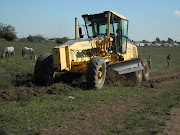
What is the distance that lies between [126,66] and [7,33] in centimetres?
3599

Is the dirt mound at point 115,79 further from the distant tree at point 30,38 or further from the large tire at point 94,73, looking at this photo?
the distant tree at point 30,38

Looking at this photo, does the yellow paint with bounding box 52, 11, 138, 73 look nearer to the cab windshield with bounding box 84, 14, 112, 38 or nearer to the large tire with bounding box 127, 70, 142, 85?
the cab windshield with bounding box 84, 14, 112, 38

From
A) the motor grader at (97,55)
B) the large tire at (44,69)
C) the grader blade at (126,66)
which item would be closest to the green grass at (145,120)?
the motor grader at (97,55)

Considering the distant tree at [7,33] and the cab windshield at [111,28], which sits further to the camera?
the distant tree at [7,33]

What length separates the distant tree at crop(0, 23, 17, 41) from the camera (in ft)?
143

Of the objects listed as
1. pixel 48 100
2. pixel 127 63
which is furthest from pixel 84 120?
pixel 127 63

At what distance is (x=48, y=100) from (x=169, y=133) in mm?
3795

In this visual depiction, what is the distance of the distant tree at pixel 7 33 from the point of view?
43.7m

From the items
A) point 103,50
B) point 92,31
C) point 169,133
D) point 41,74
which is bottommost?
point 169,133

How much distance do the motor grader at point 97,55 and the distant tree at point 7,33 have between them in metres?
33.8

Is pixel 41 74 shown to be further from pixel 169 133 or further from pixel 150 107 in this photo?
pixel 169 133

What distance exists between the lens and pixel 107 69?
449 inches

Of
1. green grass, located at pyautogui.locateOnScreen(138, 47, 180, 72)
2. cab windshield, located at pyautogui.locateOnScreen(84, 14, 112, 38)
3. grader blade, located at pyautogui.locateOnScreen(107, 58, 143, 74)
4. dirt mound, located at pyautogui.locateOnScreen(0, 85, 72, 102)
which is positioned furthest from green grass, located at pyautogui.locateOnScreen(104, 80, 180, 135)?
green grass, located at pyautogui.locateOnScreen(138, 47, 180, 72)

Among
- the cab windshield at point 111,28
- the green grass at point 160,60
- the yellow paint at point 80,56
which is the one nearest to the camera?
the yellow paint at point 80,56
